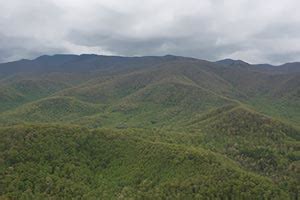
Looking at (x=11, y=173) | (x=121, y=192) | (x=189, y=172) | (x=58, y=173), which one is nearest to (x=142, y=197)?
(x=121, y=192)

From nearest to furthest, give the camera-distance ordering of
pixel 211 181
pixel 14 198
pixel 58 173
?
1. pixel 14 198
2. pixel 211 181
3. pixel 58 173

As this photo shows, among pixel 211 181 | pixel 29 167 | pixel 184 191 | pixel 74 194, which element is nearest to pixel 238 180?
pixel 211 181

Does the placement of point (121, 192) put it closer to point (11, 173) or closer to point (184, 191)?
point (184, 191)

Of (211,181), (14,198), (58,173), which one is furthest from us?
(58,173)

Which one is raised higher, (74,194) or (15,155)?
(15,155)

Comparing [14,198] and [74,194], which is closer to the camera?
[14,198]

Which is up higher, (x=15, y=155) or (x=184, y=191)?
(x=15, y=155)

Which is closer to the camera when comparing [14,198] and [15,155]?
[14,198]

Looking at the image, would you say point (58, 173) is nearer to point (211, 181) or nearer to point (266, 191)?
point (211, 181)
